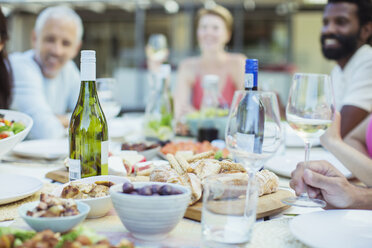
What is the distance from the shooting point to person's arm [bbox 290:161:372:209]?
905 mm

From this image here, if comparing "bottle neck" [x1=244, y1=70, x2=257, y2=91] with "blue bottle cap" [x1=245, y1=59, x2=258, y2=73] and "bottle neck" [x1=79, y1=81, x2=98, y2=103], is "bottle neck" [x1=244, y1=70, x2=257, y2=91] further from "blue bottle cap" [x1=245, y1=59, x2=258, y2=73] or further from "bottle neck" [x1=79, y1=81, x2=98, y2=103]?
"bottle neck" [x1=79, y1=81, x2=98, y2=103]

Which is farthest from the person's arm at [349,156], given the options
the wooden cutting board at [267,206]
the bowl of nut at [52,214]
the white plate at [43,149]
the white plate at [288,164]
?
the white plate at [43,149]

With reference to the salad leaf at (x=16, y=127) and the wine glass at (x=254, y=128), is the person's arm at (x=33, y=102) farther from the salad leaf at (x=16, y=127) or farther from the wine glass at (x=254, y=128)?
the wine glass at (x=254, y=128)

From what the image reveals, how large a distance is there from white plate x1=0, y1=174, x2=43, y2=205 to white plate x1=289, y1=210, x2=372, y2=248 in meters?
0.58

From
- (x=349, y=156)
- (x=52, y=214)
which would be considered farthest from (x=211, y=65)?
(x=52, y=214)

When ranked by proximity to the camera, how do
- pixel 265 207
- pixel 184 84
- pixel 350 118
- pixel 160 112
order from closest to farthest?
pixel 265 207
pixel 160 112
pixel 350 118
pixel 184 84

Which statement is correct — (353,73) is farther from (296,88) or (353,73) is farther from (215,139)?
(296,88)

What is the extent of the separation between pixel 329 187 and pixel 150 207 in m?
0.44

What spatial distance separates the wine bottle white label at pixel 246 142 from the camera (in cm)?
68

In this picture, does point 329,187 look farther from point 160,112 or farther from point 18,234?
point 160,112

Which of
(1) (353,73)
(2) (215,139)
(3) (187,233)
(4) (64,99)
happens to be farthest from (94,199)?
(4) (64,99)

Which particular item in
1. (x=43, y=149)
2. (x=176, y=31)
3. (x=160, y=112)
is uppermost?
(x=176, y=31)

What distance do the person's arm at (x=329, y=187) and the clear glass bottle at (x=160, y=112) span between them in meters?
0.91

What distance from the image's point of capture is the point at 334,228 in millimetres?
750
